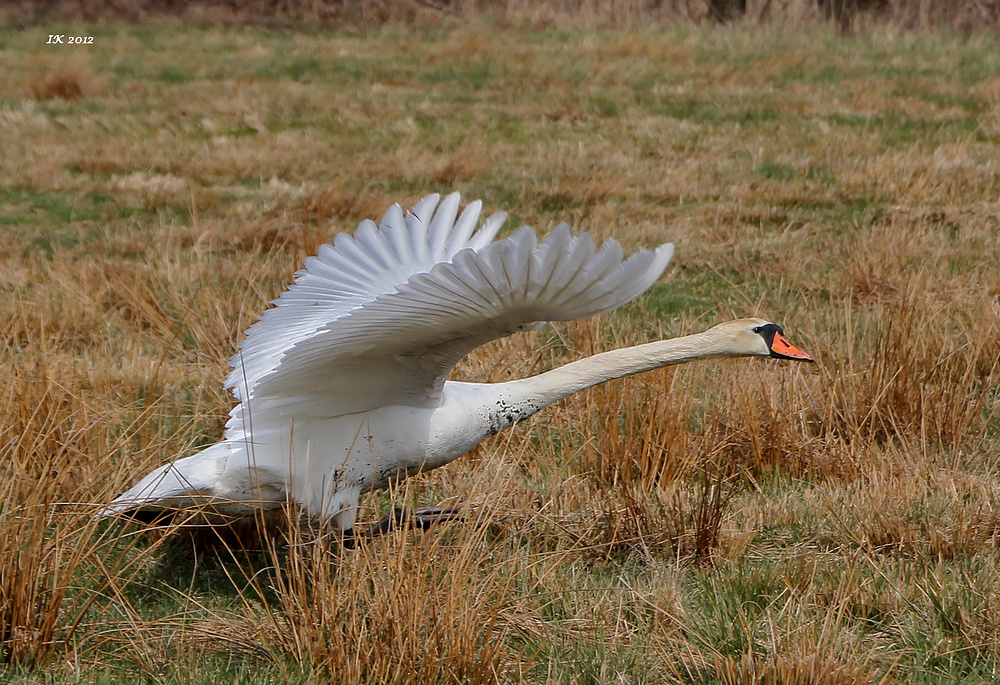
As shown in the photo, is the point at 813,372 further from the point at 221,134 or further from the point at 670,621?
the point at 221,134

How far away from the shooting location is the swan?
3592mm

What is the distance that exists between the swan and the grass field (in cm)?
20

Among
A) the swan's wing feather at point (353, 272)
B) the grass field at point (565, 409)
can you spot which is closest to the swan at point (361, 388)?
the swan's wing feather at point (353, 272)

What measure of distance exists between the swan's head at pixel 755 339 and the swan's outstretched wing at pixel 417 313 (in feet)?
2.34

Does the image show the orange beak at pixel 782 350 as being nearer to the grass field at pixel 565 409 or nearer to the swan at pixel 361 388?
the swan at pixel 361 388

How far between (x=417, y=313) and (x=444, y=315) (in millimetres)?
74

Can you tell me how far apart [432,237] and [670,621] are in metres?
1.36

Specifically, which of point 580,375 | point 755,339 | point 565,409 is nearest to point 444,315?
point 580,375

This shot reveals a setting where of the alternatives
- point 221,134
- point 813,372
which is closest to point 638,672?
point 813,372

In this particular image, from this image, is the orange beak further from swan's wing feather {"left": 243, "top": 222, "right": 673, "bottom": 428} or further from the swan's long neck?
swan's wing feather {"left": 243, "top": 222, "right": 673, "bottom": 428}

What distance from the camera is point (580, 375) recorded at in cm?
379

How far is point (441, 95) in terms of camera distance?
47.5 ft

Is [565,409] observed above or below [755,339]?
below

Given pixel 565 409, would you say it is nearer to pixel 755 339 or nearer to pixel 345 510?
pixel 755 339
